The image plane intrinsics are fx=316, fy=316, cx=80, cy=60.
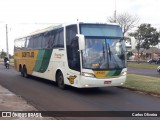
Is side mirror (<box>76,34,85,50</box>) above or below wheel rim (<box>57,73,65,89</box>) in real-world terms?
above

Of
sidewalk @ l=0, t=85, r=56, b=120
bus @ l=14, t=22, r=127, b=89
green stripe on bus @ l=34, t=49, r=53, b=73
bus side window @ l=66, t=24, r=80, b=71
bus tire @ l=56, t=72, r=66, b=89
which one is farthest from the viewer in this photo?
green stripe on bus @ l=34, t=49, r=53, b=73

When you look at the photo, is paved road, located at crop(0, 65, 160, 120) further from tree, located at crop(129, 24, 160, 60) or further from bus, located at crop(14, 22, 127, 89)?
tree, located at crop(129, 24, 160, 60)

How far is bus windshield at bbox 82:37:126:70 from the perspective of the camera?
44.5 ft

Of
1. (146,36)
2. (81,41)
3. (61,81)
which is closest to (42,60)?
(61,81)

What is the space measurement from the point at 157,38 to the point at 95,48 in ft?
224

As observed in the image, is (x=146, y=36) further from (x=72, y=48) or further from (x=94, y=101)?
(x=94, y=101)

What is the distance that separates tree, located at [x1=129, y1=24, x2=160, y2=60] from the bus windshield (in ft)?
208

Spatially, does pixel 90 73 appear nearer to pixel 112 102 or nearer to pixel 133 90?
pixel 112 102

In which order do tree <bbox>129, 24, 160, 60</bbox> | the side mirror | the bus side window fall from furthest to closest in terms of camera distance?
1. tree <bbox>129, 24, 160, 60</bbox>
2. the bus side window
3. the side mirror

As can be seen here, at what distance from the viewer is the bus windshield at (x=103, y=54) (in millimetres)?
13555

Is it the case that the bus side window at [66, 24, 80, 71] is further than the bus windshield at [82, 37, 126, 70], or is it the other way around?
the bus side window at [66, 24, 80, 71]

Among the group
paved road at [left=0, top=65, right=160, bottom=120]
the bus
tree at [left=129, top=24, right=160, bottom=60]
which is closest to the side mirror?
the bus

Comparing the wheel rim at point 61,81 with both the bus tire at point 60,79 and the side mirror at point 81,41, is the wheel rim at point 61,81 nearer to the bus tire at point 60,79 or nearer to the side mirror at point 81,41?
the bus tire at point 60,79

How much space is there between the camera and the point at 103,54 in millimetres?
13734
